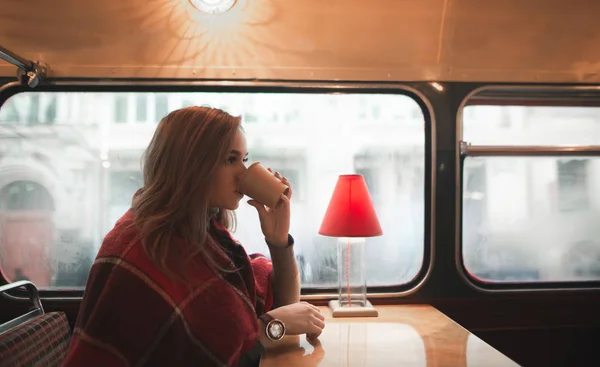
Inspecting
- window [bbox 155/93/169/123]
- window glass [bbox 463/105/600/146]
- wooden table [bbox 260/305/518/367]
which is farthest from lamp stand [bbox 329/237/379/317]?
window [bbox 155/93/169/123]

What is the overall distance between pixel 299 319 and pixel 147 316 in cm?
54

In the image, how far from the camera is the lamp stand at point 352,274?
80.3 inches

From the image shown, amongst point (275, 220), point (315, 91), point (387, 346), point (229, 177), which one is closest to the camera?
point (229, 177)

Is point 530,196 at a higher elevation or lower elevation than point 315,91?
lower

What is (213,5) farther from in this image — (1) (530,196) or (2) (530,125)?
(1) (530,196)

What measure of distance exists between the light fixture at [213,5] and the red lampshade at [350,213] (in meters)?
0.96

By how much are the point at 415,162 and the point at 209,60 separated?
1.12 metres

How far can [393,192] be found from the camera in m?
2.25

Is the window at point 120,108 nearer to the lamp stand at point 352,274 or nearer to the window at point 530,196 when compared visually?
the lamp stand at point 352,274

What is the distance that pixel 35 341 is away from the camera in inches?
59.5

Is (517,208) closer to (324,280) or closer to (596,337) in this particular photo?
(596,337)

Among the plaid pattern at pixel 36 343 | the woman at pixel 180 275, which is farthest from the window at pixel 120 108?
the plaid pattern at pixel 36 343

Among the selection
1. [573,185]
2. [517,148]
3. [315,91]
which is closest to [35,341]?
[315,91]

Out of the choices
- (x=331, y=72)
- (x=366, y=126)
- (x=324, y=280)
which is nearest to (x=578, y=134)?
(x=366, y=126)
